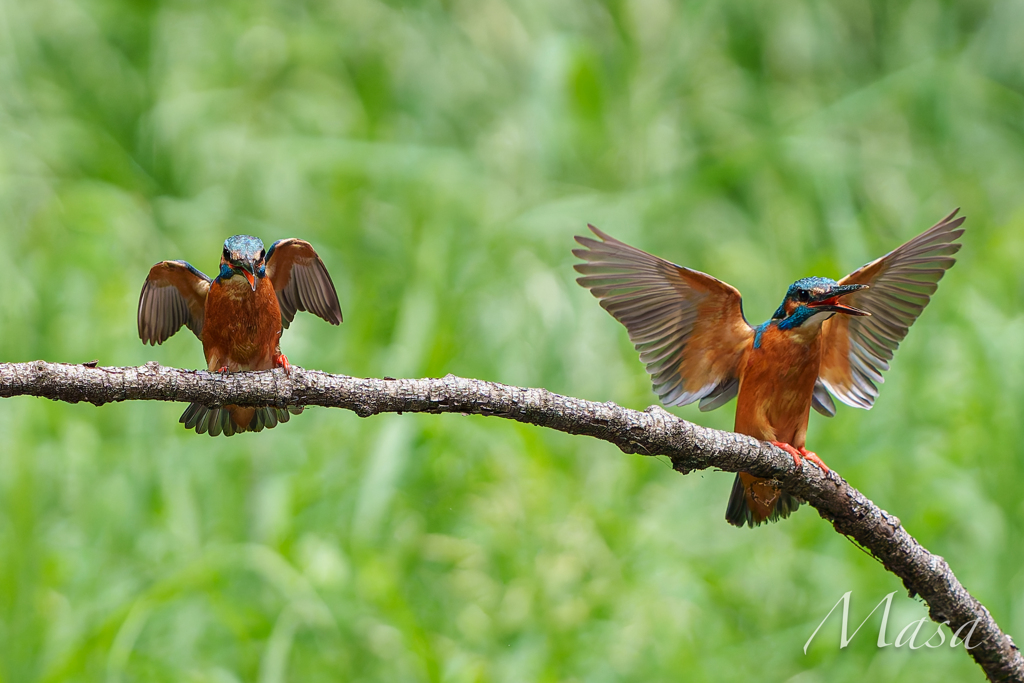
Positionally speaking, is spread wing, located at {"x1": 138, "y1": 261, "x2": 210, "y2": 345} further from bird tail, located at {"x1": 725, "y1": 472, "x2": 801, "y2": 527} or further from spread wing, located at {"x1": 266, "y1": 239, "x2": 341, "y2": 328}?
bird tail, located at {"x1": 725, "y1": 472, "x2": 801, "y2": 527}

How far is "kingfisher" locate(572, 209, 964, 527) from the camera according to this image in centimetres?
270

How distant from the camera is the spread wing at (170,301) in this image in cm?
272

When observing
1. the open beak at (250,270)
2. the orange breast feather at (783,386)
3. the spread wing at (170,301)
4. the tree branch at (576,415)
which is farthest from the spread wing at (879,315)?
the spread wing at (170,301)

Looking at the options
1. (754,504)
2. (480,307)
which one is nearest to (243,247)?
(754,504)

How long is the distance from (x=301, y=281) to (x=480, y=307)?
280 cm

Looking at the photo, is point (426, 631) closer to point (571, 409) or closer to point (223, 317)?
point (223, 317)

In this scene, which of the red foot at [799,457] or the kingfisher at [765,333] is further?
the kingfisher at [765,333]

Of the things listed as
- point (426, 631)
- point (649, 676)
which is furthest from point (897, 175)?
point (426, 631)

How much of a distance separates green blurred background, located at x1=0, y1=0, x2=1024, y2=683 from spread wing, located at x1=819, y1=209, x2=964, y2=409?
71.9 inches

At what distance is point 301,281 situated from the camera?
2.88 meters

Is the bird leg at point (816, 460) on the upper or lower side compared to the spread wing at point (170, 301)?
lower

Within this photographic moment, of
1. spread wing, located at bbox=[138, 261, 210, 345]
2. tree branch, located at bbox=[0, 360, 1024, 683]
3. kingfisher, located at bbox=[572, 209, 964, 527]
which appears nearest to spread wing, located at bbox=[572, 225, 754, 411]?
kingfisher, located at bbox=[572, 209, 964, 527]

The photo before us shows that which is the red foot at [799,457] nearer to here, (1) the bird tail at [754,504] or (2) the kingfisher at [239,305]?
(1) the bird tail at [754,504]

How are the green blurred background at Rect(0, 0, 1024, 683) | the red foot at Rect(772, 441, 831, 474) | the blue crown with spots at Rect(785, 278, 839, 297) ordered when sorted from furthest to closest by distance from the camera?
the green blurred background at Rect(0, 0, 1024, 683)
the blue crown with spots at Rect(785, 278, 839, 297)
the red foot at Rect(772, 441, 831, 474)
